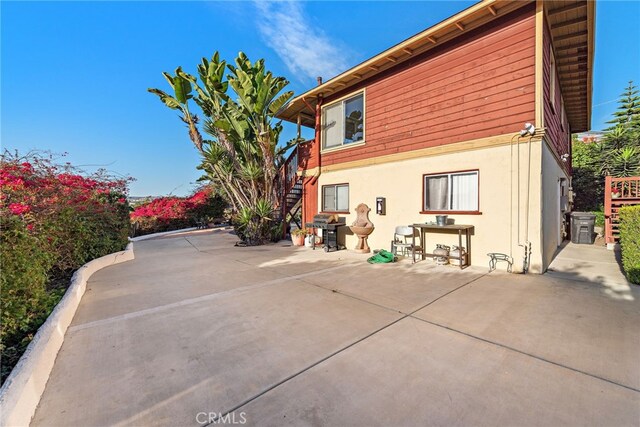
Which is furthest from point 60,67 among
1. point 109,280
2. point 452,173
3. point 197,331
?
point 452,173

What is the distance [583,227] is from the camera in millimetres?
8844

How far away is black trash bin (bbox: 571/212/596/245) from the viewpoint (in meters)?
8.72

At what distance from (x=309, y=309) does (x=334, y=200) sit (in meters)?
6.14

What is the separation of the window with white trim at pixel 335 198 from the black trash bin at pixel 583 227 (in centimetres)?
784

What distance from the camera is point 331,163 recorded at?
9438 mm

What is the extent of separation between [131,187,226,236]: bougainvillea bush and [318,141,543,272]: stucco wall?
13051 millimetres

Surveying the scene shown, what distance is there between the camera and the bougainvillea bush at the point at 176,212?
579 inches

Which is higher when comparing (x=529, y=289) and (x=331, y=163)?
(x=331, y=163)

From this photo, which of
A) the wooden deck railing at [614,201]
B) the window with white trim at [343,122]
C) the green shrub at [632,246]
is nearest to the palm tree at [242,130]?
the window with white trim at [343,122]

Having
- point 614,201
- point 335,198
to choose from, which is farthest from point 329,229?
point 614,201

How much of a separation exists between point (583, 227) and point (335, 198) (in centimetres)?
841

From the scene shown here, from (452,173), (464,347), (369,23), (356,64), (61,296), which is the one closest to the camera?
(464,347)

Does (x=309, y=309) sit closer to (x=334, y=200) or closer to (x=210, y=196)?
(x=334, y=200)

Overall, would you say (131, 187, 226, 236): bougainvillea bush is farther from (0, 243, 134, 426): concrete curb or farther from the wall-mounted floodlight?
the wall-mounted floodlight
